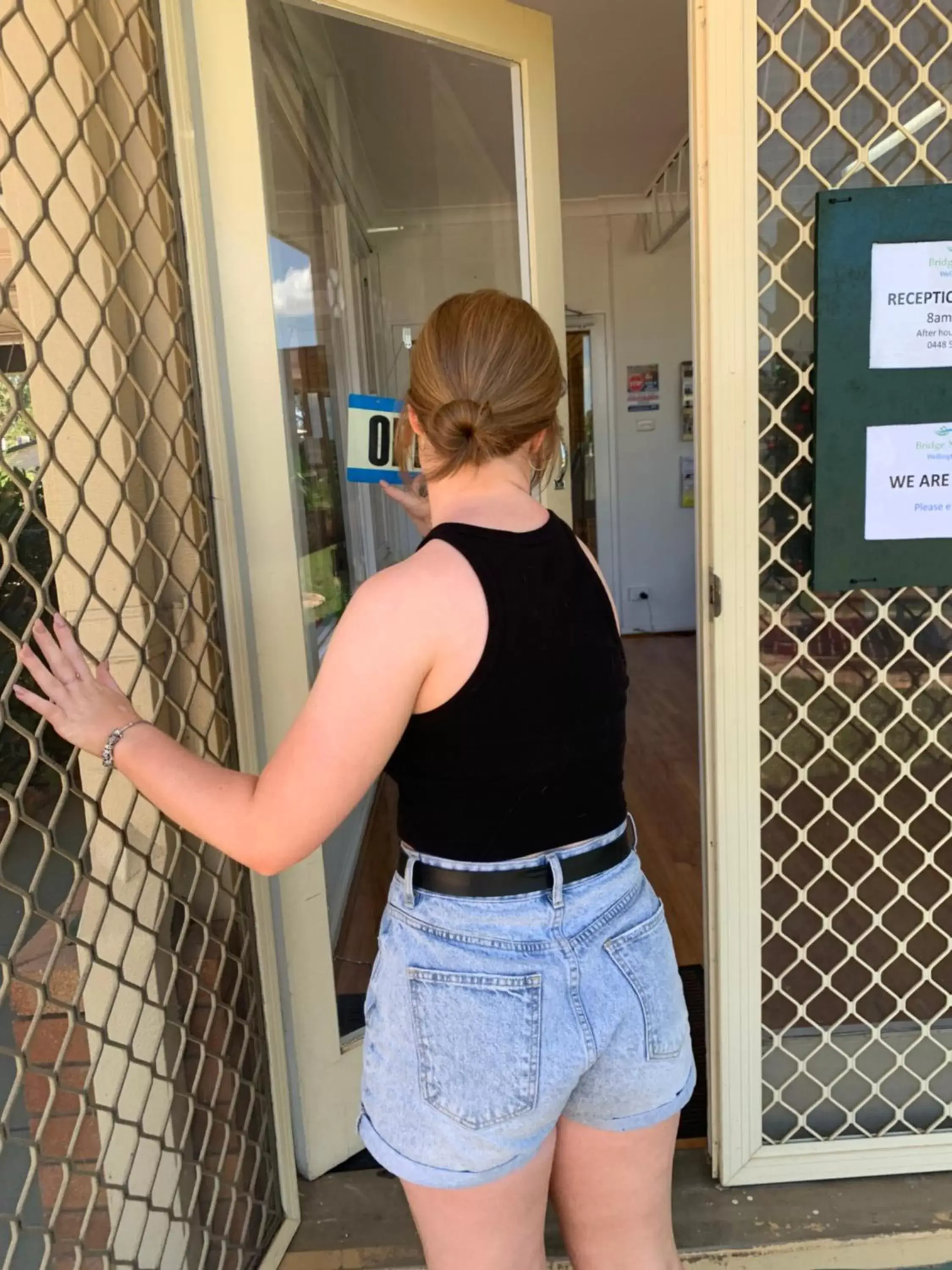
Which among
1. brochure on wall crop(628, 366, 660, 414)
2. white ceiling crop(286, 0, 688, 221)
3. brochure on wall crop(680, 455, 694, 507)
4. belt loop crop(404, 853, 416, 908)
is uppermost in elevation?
white ceiling crop(286, 0, 688, 221)

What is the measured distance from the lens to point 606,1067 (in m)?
0.88

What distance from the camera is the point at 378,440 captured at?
5.03ft

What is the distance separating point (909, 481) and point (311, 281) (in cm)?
171

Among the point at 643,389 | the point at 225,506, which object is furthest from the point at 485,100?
the point at 643,389

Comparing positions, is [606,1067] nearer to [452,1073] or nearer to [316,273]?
[452,1073]

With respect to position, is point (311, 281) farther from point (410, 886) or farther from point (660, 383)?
point (660, 383)

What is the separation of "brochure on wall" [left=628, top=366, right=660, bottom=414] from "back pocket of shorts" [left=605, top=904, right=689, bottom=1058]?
5519mm

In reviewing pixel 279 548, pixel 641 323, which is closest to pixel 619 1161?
pixel 279 548

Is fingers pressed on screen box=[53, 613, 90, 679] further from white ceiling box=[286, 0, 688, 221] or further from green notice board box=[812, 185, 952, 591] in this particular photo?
white ceiling box=[286, 0, 688, 221]

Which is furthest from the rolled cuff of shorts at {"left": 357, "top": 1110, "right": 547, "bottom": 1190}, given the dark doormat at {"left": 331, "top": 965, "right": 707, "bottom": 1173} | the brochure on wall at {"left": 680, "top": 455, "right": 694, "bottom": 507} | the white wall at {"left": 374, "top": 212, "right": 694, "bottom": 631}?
the brochure on wall at {"left": 680, "top": 455, "right": 694, "bottom": 507}

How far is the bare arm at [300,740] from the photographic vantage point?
738mm

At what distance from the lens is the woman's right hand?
1257 mm

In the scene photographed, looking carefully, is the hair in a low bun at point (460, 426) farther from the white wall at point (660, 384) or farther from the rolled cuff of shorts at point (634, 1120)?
the white wall at point (660, 384)

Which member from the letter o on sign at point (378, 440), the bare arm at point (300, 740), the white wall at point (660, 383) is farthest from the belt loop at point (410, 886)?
the white wall at point (660, 383)
